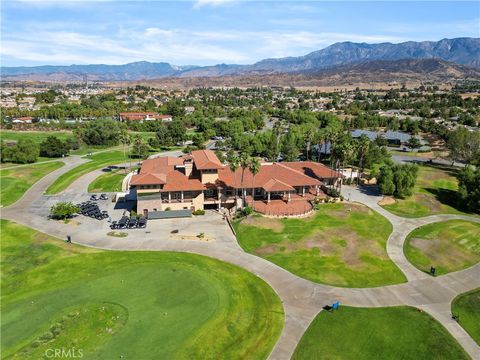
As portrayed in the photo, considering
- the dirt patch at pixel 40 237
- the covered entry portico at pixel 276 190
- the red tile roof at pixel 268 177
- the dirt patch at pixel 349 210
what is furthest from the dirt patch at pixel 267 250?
the dirt patch at pixel 40 237

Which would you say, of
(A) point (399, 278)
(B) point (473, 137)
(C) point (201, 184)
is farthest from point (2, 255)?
(B) point (473, 137)

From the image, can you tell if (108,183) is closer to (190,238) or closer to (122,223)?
(122,223)

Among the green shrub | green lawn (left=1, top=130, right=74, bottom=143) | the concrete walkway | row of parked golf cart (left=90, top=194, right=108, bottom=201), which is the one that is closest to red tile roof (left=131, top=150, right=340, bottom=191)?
the concrete walkway

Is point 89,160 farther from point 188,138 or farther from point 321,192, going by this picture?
point 321,192

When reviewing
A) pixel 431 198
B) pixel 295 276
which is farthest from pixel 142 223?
pixel 431 198

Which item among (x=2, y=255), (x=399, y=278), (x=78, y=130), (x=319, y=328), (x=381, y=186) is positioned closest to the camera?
(x=319, y=328)

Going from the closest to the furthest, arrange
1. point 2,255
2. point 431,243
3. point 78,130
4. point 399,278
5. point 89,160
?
point 399,278 < point 2,255 < point 431,243 < point 89,160 < point 78,130

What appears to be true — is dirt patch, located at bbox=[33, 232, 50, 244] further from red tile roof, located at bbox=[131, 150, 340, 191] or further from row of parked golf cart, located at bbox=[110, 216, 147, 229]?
red tile roof, located at bbox=[131, 150, 340, 191]
